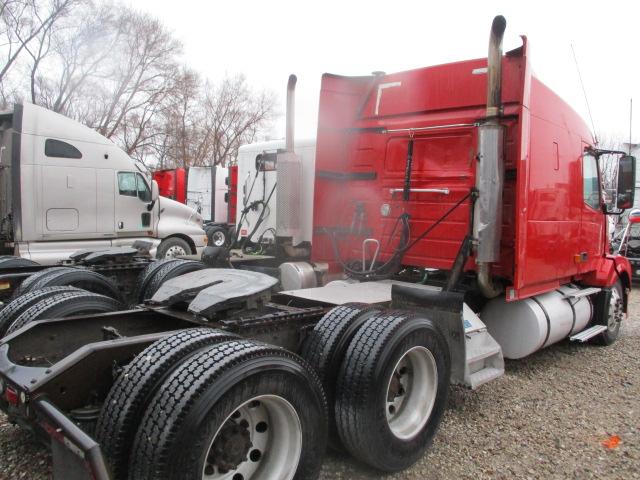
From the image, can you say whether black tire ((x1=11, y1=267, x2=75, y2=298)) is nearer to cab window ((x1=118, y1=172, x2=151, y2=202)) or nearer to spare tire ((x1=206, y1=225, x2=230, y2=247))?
cab window ((x1=118, y1=172, x2=151, y2=202))

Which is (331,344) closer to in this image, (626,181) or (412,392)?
(412,392)

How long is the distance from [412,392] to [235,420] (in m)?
1.42

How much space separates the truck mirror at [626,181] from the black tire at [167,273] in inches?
192

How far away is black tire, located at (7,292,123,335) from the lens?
321cm

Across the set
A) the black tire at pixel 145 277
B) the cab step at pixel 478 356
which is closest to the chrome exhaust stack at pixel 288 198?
the black tire at pixel 145 277

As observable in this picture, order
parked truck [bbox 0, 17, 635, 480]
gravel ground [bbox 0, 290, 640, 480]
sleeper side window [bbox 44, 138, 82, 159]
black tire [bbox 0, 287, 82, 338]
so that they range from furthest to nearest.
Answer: sleeper side window [bbox 44, 138, 82, 159], black tire [bbox 0, 287, 82, 338], gravel ground [bbox 0, 290, 640, 480], parked truck [bbox 0, 17, 635, 480]

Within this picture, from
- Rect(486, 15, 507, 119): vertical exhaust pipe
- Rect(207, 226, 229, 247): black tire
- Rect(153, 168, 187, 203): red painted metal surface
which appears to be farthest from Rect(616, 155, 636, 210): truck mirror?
Rect(153, 168, 187, 203): red painted metal surface

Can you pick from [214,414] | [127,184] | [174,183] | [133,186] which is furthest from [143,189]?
[174,183]

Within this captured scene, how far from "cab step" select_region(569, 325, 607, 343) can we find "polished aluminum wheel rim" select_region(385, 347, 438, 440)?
3.04 m

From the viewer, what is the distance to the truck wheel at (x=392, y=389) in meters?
2.86

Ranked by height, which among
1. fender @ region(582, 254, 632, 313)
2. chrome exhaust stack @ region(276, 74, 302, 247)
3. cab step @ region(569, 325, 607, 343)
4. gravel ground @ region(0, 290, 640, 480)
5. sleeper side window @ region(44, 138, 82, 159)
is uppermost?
sleeper side window @ region(44, 138, 82, 159)

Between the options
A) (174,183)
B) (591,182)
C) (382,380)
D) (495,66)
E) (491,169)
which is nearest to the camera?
(382,380)

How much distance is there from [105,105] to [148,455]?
101 feet

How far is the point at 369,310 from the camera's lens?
10.9 feet
